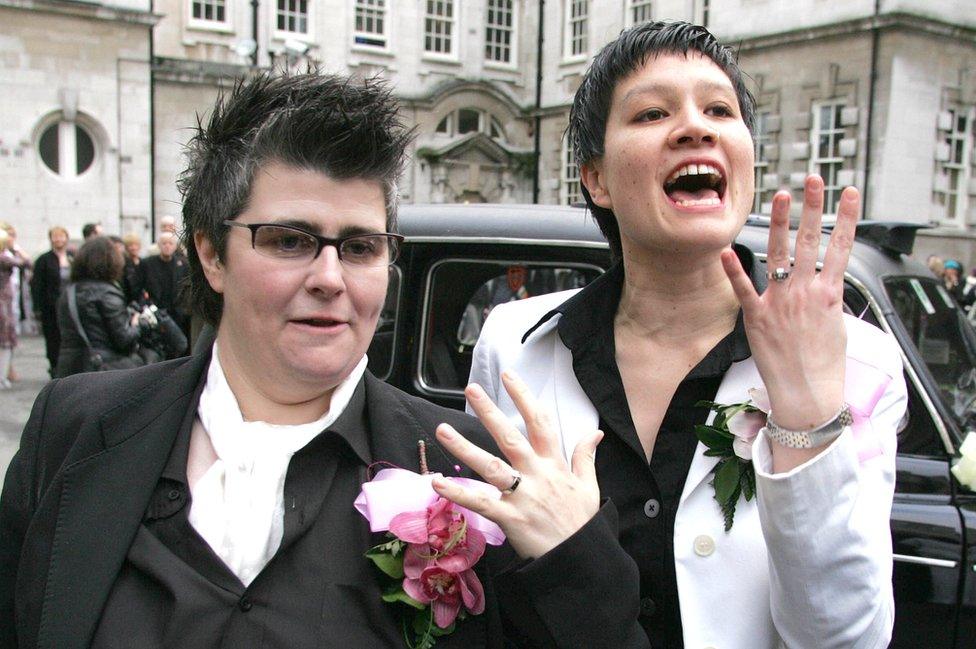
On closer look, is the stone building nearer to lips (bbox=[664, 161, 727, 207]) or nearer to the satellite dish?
the satellite dish

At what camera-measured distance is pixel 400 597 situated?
1.56 metres

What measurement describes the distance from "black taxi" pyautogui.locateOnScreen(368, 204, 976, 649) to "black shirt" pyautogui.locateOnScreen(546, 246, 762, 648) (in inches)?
45.3

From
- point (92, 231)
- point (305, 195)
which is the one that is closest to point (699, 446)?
point (305, 195)

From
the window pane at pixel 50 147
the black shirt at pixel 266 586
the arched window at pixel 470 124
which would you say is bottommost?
the black shirt at pixel 266 586

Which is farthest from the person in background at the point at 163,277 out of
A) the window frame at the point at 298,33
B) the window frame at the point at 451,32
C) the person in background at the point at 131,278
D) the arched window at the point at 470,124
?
the window frame at the point at 451,32

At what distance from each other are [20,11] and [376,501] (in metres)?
20.9

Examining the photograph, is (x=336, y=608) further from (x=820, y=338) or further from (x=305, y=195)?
(x=820, y=338)

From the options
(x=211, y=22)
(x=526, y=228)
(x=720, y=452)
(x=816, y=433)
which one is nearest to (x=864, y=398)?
(x=816, y=433)

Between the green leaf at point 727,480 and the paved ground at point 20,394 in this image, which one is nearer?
the green leaf at point 727,480

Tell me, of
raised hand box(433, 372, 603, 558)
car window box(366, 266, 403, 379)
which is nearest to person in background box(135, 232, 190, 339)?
car window box(366, 266, 403, 379)

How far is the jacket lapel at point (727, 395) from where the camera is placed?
71.9 inches

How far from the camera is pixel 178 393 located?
1.84 meters

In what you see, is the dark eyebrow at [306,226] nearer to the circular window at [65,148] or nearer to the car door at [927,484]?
the car door at [927,484]

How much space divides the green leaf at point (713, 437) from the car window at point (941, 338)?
1.91m
